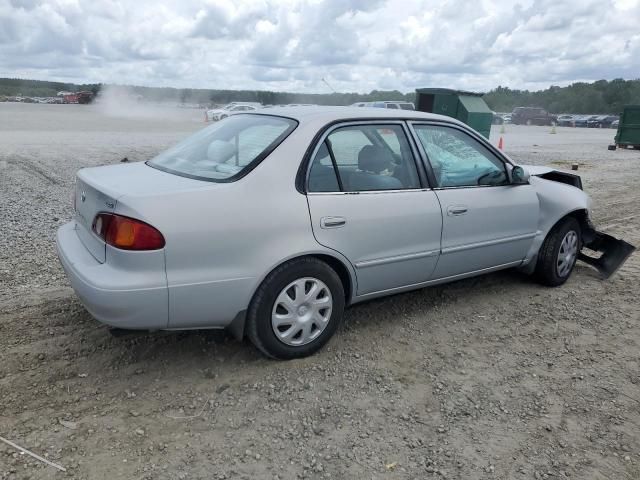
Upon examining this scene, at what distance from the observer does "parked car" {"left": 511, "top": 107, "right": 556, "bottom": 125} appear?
1980 inches

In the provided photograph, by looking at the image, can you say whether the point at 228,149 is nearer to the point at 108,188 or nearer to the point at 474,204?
the point at 108,188

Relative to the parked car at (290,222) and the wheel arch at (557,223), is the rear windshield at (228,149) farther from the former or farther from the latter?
the wheel arch at (557,223)

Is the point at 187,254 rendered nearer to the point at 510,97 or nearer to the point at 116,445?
the point at 116,445

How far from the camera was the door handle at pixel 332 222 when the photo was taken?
3.30 m

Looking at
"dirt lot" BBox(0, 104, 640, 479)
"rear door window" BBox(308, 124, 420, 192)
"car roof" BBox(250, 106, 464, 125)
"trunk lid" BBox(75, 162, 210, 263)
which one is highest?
"car roof" BBox(250, 106, 464, 125)

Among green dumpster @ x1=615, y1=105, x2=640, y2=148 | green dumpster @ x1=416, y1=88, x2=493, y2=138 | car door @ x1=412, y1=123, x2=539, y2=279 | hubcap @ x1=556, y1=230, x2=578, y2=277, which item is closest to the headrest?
car door @ x1=412, y1=123, x2=539, y2=279

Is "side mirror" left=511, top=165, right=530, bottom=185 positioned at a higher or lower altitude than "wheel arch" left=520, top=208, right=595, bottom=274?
higher

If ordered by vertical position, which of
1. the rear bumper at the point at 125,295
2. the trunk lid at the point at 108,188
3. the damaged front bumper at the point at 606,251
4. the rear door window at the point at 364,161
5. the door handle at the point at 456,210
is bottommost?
the damaged front bumper at the point at 606,251

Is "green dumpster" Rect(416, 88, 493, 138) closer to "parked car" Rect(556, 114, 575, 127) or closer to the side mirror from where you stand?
the side mirror

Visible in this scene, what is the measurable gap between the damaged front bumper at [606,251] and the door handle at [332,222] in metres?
3.03

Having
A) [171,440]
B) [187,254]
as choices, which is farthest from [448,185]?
[171,440]

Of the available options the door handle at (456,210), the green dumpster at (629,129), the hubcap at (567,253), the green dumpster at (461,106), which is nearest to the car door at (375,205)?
the door handle at (456,210)

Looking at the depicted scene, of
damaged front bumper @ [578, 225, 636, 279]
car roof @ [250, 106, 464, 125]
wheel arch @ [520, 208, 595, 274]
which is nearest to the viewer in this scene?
car roof @ [250, 106, 464, 125]

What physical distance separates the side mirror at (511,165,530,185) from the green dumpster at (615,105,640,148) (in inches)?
815
